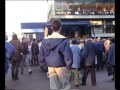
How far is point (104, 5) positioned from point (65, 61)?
41887 millimetres

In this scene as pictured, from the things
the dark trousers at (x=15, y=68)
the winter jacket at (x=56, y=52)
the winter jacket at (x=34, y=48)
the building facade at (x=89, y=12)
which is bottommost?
the dark trousers at (x=15, y=68)

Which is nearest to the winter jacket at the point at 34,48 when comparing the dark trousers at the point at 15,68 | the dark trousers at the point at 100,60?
the dark trousers at the point at 100,60

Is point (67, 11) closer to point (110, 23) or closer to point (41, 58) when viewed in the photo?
point (110, 23)

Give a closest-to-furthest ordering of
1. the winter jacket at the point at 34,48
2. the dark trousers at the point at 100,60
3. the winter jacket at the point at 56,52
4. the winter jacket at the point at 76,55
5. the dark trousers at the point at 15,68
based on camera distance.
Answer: the winter jacket at the point at 56,52 < the winter jacket at the point at 76,55 < the dark trousers at the point at 15,68 < the dark trousers at the point at 100,60 < the winter jacket at the point at 34,48

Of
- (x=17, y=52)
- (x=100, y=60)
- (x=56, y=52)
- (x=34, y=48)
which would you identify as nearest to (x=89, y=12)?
(x=34, y=48)

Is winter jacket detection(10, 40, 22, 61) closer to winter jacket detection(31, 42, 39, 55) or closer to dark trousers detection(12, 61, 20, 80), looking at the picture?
dark trousers detection(12, 61, 20, 80)

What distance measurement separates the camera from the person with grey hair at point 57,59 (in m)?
7.59

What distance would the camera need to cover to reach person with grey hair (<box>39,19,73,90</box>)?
24.9 ft

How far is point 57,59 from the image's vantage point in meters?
7.60

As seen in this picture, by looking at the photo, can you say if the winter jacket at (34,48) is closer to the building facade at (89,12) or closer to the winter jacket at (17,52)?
the winter jacket at (17,52)

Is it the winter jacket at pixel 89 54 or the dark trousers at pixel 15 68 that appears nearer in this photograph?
the winter jacket at pixel 89 54

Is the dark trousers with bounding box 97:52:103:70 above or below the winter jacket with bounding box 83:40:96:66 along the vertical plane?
below

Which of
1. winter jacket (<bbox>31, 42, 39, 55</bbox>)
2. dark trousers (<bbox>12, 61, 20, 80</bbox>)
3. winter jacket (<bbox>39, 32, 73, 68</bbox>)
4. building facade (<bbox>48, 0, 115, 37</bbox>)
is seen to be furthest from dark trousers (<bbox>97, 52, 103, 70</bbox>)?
building facade (<bbox>48, 0, 115, 37</bbox>)

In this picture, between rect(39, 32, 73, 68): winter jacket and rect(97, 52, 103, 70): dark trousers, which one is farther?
rect(97, 52, 103, 70): dark trousers
